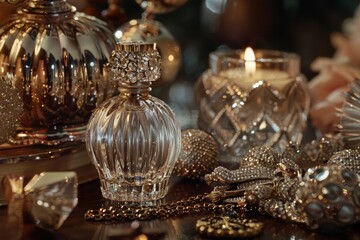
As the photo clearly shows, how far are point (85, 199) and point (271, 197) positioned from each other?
163 millimetres

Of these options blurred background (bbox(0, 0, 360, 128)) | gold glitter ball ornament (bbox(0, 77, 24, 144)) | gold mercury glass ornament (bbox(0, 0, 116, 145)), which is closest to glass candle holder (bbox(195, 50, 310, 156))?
gold mercury glass ornament (bbox(0, 0, 116, 145))

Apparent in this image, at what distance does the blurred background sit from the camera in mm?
1653

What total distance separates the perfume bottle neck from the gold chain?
97 mm

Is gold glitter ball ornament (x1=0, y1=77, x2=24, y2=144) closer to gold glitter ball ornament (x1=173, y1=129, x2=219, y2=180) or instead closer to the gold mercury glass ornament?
the gold mercury glass ornament

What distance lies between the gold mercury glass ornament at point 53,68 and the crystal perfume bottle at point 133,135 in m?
0.07

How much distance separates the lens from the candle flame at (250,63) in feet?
3.20

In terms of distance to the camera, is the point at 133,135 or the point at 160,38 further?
the point at 160,38

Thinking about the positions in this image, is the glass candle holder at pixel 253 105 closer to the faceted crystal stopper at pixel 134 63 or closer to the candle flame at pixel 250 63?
the candle flame at pixel 250 63

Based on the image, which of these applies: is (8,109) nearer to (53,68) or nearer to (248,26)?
(53,68)

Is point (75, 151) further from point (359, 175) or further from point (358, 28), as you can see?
point (358, 28)

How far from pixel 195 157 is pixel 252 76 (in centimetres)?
16

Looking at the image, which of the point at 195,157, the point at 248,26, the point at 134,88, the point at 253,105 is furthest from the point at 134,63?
the point at 248,26

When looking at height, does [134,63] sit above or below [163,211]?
above

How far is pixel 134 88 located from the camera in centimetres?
80
